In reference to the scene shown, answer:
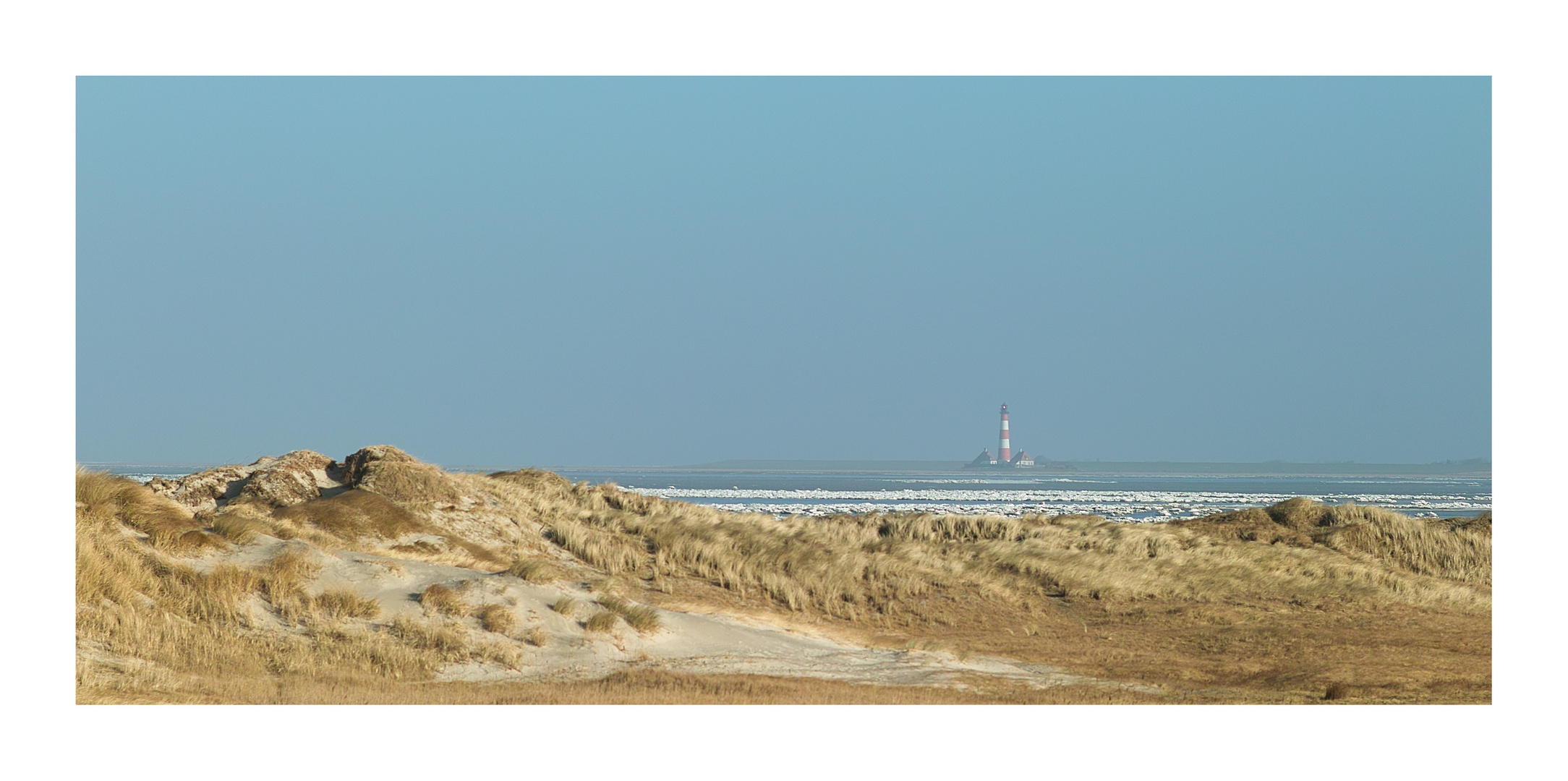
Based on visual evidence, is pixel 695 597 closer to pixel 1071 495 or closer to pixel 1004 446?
pixel 1071 495

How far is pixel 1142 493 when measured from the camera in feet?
206

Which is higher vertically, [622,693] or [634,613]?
[634,613]

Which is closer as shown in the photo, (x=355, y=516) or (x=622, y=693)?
(x=622, y=693)

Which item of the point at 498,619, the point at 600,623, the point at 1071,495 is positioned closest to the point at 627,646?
the point at 600,623

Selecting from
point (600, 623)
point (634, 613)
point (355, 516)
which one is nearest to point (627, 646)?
point (600, 623)

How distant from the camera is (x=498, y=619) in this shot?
1330cm

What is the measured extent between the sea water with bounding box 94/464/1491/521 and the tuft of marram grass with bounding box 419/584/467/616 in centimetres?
1827

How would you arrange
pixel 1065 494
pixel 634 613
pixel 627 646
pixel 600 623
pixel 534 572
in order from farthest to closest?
pixel 1065 494
pixel 534 572
pixel 634 613
pixel 600 623
pixel 627 646

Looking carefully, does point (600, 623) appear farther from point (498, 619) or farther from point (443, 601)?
point (443, 601)

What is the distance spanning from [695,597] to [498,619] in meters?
4.98

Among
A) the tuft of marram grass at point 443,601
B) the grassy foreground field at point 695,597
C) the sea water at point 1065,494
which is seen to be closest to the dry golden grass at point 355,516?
the grassy foreground field at point 695,597

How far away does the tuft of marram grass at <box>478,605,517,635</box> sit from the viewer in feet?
43.3

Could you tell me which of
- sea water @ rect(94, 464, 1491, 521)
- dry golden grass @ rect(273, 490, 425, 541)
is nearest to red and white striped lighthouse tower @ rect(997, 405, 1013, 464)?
sea water @ rect(94, 464, 1491, 521)

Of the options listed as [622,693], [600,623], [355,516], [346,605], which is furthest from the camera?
[355,516]
